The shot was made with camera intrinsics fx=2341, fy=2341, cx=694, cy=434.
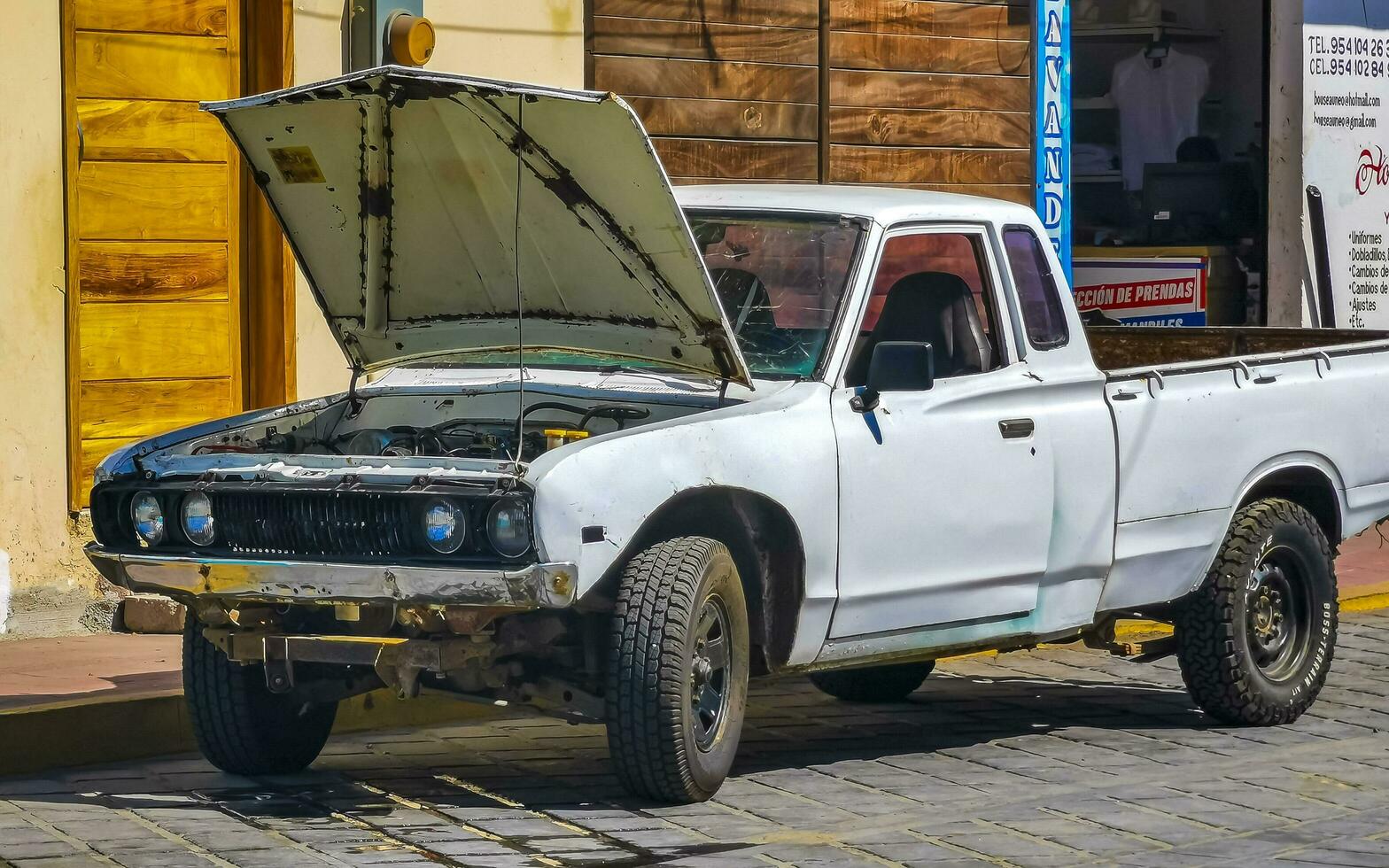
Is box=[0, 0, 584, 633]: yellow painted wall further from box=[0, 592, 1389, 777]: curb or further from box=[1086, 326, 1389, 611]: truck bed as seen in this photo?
box=[1086, 326, 1389, 611]: truck bed

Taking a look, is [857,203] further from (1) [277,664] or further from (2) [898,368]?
(1) [277,664]

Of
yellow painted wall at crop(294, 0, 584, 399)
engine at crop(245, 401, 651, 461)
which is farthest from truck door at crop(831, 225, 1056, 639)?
yellow painted wall at crop(294, 0, 584, 399)

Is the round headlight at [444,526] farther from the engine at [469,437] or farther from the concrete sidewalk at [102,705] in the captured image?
the concrete sidewalk at [102,705]

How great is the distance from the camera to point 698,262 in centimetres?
666

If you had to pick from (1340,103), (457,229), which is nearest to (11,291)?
(457,229)

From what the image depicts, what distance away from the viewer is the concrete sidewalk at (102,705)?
7387 mm

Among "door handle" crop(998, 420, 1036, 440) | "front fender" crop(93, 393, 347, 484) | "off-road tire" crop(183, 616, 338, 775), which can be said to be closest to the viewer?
"front fender" crop(93, 393, 347, 484)

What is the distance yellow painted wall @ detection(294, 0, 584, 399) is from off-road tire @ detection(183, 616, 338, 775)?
3846mm

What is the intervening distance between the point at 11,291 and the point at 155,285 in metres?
0.78

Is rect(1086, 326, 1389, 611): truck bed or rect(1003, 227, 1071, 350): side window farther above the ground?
rect(1003, 227, 1071, 350): side window

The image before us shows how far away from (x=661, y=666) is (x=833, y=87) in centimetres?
748

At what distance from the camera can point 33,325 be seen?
9.91m

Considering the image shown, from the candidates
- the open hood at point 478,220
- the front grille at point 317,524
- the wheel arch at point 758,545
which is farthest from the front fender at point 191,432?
the wheel arch at point 758,545

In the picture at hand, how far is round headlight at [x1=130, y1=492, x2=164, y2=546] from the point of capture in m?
6.63
